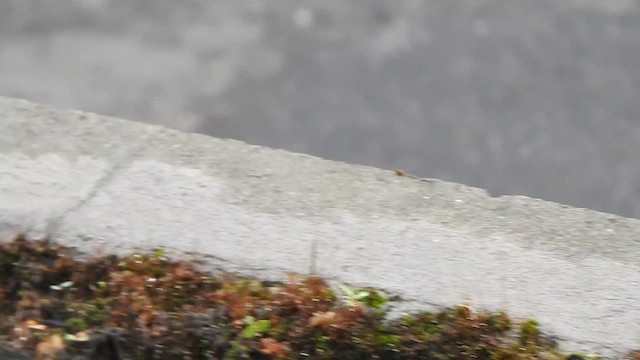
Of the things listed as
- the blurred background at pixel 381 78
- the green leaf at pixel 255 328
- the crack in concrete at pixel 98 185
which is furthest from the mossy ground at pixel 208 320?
the blurred background at pixel 381 78

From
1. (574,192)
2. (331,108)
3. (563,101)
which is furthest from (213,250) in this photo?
(563,101)

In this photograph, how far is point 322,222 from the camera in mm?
2814

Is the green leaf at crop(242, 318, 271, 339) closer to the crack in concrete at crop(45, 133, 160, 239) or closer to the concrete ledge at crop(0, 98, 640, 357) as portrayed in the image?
the concrete ledge at crop(0, 98, 640, 357)

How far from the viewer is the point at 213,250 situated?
2703mm

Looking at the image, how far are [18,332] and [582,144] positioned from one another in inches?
79.6

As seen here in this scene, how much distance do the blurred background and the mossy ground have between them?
94 cm

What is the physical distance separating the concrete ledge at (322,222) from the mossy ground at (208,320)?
8 centimetres

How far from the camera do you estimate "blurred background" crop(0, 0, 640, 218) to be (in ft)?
11.3

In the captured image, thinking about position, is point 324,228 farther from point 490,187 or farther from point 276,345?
point 490,187

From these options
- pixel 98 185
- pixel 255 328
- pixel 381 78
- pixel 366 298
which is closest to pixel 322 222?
pixel 366 298

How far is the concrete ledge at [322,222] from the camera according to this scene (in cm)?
263

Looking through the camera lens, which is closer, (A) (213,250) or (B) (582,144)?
(A) (213,250)

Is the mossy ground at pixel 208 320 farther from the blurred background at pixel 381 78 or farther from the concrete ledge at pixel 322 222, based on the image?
the blurred background at pixel 381 78

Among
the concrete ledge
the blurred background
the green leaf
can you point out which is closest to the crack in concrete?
the concrete ledge
